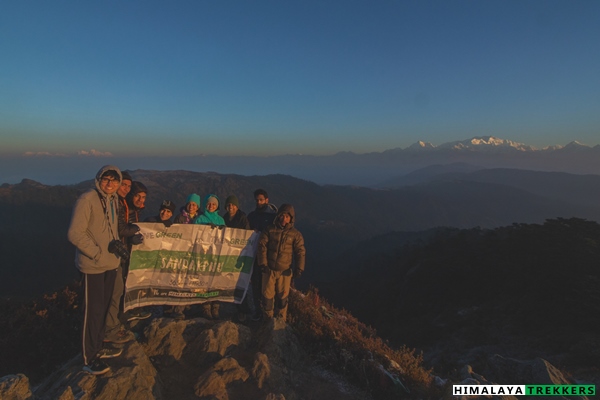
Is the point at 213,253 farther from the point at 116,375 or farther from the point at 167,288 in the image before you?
the point at 116,375

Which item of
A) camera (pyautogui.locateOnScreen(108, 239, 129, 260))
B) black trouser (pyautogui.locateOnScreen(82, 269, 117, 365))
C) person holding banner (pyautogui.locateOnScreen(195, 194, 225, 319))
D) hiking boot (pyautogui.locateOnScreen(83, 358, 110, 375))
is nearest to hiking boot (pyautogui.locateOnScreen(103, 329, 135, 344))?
black trouser (pyautogui.locateOnScreen(82, 269, 117, 365))

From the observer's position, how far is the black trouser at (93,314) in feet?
13.4

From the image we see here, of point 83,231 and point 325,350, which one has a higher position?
point 83,231

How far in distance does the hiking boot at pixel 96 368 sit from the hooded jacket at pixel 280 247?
2.90 meters

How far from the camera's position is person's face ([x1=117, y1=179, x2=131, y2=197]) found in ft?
18.1

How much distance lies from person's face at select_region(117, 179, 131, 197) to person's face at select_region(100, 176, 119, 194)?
1.29 meters

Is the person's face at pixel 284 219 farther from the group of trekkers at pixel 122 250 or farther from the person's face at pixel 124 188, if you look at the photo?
the person's face at pixel 124 188

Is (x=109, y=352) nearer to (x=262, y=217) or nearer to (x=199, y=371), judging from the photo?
(x=199, y=371)

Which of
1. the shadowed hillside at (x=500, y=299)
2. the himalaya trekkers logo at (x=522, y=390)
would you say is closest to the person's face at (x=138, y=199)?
the himalaya trekkers logo at (x=522, y=390)

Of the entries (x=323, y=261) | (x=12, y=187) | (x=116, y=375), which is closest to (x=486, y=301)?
(x=116, y=375)

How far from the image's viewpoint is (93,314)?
419 centimetres

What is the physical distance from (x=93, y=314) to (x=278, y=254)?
310cm

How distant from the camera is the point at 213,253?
250 inches

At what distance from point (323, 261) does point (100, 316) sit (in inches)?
4055
